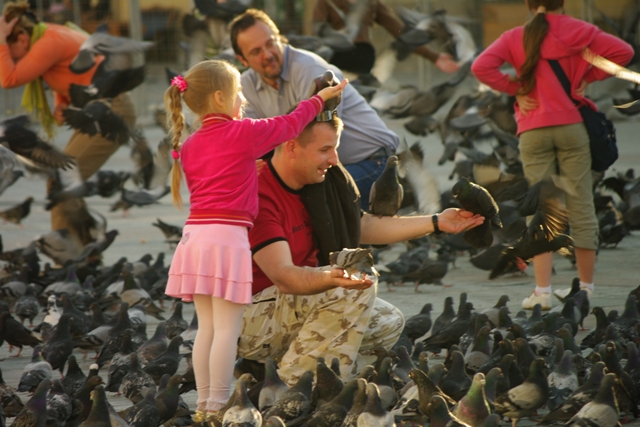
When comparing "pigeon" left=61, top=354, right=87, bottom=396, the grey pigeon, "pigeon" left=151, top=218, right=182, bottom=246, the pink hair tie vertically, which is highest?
the pink hair tie

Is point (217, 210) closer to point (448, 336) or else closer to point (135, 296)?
point (448, 336)

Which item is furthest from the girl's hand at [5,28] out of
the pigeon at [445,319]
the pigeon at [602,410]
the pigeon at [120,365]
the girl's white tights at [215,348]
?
the pigeon at [602,410]

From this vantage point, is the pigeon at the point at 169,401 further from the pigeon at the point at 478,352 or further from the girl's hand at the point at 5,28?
the girl's hand at the point at 5,28

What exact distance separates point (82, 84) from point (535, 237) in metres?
4.43

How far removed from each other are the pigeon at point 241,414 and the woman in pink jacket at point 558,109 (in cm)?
304

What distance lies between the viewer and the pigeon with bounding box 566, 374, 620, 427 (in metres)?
3.84

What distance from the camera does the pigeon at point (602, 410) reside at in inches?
151

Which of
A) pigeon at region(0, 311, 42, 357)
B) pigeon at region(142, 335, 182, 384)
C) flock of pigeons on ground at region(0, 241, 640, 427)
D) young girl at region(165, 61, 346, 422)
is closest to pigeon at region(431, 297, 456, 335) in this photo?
flock of pigeons on ground at region(0, 241, 640, 427)

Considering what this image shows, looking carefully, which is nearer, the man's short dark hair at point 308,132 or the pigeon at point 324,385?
the pigeon at point 324,385

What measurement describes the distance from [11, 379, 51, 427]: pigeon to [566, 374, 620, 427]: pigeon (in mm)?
2296

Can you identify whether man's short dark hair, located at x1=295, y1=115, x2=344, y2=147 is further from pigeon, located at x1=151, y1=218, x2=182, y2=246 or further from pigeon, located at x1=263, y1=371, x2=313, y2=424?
pigeon, located at x1=151, y1=218, x2=182, y2=246

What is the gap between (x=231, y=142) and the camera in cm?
408

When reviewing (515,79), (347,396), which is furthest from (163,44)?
(347,396)

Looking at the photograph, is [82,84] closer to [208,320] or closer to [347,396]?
[208,320]
